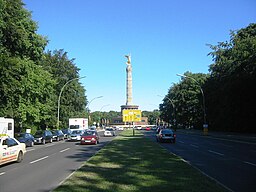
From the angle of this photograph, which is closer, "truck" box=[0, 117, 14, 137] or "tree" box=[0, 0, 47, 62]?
"truck" box=[0, 117, 14, 137]

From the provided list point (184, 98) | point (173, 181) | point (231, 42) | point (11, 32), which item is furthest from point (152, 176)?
point (184, 98)

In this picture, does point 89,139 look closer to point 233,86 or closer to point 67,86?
point 233,86

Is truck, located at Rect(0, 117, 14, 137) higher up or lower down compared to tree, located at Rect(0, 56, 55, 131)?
lower down

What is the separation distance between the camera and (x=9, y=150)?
16.5 metres

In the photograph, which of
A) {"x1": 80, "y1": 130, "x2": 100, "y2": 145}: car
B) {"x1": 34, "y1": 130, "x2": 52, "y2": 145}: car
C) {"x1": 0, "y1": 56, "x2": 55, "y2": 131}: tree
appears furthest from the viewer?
{"x1": 34, "y1": 130, "x2": 52, "y2": 145}: car

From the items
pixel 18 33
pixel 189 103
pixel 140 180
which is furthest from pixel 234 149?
pixel 189 103

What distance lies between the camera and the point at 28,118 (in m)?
42.8

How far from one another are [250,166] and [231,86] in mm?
39109

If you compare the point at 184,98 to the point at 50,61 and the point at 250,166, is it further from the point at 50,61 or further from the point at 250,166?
the point at 250,166

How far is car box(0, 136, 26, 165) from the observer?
1579cm

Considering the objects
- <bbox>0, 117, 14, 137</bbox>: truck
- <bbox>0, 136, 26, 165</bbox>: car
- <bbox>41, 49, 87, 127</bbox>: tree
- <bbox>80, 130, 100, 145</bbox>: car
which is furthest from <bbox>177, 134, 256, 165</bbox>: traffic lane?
<bbox>41, 49, 87, 127</bbox>: tree

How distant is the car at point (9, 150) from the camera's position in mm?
15793

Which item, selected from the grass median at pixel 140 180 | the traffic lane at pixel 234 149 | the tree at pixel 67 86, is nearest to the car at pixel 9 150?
the grass median at pixel 140 180

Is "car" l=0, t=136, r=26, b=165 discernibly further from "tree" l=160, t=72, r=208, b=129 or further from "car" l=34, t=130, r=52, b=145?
"tree" l=160, t=72, r=208, b=129
